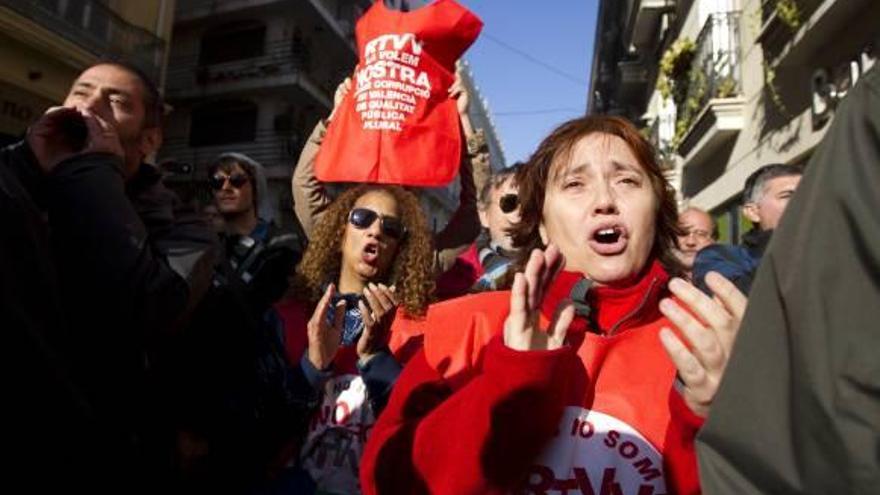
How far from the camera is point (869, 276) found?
66cm

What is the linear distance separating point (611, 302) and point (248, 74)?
23558 millimetres

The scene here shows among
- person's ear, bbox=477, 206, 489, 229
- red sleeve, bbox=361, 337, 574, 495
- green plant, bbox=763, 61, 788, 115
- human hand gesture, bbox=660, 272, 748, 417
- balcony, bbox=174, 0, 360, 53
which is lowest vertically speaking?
red sleeve, bbox=361, 337, 574, 495

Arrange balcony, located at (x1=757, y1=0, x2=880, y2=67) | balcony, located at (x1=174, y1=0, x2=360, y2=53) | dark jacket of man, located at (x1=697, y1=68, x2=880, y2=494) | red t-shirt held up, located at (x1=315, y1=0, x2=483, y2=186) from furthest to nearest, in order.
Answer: balcony, located at (x1=174, y1=0, x2=360, y2=53)
balcony, located at (x1=757, y1=0, x2=880, y2=67)
red t-shirt held up, located at (x1=315, y1=0, x2=483, y2=186)
dark jacket of man, located at (x1=697, y1=68, x2=880, y2=494)

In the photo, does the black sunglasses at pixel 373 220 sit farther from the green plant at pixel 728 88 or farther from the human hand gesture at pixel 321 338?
the green plant at pixel 728 88

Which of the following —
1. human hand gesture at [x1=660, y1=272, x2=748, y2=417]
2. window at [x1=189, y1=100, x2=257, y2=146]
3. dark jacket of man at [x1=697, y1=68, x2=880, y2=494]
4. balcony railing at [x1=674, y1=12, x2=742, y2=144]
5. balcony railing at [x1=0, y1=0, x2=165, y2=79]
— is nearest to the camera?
dark jacket of man at [x1=697, y1=68, x2=880, y2=494]

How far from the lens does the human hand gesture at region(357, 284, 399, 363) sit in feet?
6.32

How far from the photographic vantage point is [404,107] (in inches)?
Result: 128

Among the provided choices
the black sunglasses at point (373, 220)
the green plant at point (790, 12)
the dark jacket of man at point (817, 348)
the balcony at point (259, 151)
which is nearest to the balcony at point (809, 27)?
the green plant at point (790, 12)

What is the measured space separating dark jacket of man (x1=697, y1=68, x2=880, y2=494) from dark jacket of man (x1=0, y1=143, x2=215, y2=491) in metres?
1.15

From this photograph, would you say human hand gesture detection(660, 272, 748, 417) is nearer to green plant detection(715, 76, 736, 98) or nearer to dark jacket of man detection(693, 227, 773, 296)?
dark jacket of man detection(693, 227, 773, 296)

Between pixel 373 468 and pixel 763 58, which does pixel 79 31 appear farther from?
pixel 373 468

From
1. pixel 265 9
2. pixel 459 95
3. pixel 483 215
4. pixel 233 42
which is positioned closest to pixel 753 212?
pixel 483 215

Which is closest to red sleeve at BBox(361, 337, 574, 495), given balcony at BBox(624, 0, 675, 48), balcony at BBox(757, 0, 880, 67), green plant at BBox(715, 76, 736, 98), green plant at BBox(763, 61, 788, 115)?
balcony at BBox(757, 0, 880, 67)

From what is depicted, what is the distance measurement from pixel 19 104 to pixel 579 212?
45.1 feet
